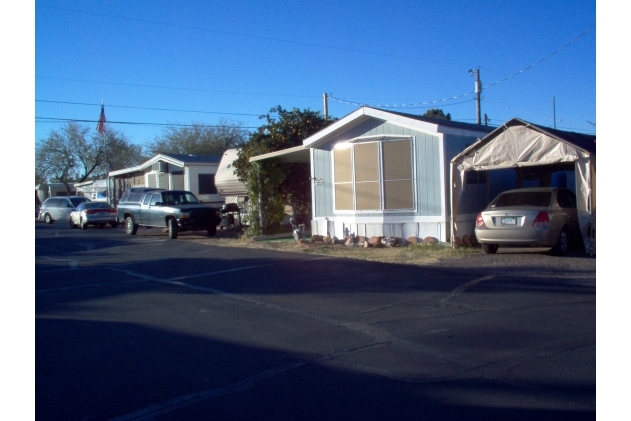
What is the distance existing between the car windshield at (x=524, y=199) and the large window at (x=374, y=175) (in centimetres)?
282

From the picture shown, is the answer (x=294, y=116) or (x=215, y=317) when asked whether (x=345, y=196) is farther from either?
(x=215, y=317)

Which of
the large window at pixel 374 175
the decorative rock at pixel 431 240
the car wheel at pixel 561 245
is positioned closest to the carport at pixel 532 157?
the car wheel at pixel 561 245

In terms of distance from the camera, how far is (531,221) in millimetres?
12484

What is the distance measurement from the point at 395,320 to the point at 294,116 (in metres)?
14.9

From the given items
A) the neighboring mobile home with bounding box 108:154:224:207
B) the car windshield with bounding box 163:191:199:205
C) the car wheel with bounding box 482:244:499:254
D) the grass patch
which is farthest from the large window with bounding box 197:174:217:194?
the car wheel with bounding box 482:244:499:254

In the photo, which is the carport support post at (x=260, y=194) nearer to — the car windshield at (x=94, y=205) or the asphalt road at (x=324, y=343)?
the asphalt road at (x=324, y=343)

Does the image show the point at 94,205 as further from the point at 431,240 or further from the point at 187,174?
the point at 431,240

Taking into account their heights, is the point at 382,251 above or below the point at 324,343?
above

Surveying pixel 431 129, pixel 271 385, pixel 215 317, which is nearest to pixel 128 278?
pixel 215 317

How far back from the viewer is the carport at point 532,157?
1264cm

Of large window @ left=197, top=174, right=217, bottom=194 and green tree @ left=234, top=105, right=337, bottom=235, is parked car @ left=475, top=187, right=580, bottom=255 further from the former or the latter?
large window @ left=197, top=174, right=217, bottom=194

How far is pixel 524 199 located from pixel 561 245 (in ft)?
4.38

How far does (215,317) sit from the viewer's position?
322 inches

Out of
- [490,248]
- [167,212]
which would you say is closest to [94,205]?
→ [167,212]
